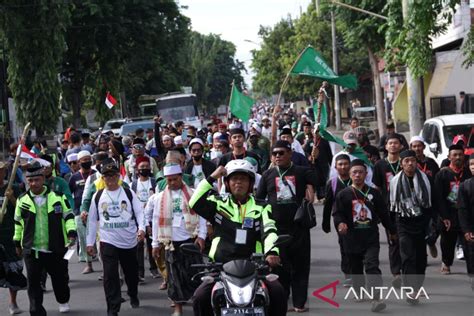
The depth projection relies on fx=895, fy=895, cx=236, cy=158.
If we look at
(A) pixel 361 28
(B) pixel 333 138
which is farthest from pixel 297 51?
(B) pixel 333 138

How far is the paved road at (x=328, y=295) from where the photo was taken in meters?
9.21

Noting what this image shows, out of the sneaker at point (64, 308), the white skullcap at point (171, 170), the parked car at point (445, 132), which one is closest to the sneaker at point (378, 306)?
the white skullcap at point (171, 170)

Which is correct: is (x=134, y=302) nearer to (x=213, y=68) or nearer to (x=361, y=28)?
(x=361, y=28)

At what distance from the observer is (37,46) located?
1355 inches

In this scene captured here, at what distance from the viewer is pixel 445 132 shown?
54.7 ft

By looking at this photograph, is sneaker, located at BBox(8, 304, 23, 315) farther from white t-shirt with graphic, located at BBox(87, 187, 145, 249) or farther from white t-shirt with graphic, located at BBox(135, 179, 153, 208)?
white t-shirt with graphic, located at BBox(135, 179, 153, 208)

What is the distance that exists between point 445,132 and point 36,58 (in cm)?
2186

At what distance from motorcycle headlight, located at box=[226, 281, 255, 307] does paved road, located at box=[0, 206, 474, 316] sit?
11.8 feet

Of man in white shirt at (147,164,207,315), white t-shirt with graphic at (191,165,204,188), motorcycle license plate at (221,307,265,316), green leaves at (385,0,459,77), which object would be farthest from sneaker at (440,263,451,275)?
green leaves at (385,0,459,77)

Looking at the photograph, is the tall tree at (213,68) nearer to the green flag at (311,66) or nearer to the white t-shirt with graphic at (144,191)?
the green flag at (311,66)

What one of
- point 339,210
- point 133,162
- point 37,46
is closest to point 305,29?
point 37,46

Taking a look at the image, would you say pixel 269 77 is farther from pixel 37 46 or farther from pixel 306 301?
pixel 306 301

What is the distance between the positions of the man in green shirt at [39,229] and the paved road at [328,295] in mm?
760

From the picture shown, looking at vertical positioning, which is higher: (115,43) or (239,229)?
(115,43)
